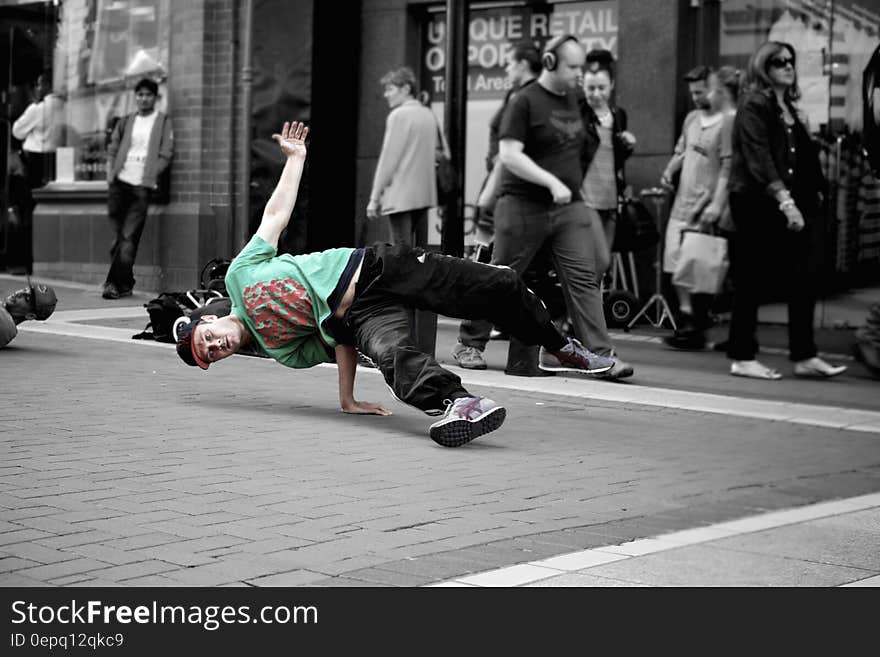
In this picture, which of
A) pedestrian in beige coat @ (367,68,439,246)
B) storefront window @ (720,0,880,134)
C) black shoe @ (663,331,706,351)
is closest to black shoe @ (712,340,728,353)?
black shoe @ (663,331,706,351)

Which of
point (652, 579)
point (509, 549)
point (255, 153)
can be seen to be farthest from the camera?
point (255, 153)

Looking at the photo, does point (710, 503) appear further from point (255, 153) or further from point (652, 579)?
point (255, 153)

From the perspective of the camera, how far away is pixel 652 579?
4.43 meters

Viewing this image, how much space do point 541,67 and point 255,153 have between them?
4823 mm

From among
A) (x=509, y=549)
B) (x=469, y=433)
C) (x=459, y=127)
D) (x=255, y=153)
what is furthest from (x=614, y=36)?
(x=509, y=549)

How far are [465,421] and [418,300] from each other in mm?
862

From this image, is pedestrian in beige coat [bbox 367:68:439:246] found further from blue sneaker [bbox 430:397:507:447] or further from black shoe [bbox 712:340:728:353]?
blue sneaker [bbox 430:397:507:447]

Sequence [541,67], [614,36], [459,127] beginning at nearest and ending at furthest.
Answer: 1. [459,127]
2. [541,67]
3. [614,36]

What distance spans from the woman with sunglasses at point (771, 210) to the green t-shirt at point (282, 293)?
3236 millimetres

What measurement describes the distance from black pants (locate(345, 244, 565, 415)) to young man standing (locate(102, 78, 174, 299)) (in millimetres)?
7293

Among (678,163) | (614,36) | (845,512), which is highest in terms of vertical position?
(614,36)

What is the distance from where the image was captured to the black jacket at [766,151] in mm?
9414

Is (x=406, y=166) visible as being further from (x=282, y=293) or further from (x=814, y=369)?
(x=282, y=293)
